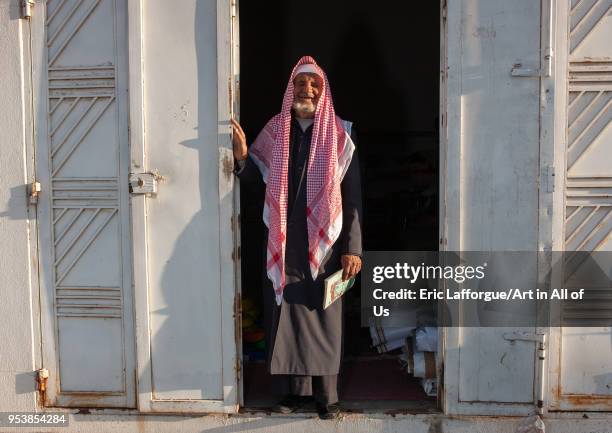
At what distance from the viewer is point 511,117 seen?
3.05m

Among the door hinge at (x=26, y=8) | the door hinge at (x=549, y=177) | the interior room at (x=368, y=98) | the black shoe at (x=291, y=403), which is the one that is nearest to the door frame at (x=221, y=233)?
the black shoe at (x=291, y=403)

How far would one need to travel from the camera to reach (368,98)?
6855 millimetres

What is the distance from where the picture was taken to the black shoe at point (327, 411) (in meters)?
3.20

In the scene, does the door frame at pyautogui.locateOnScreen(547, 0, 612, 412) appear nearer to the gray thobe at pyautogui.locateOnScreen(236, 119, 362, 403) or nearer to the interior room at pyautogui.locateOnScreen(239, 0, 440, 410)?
the gray thobe at pyautogui.locateOnScreen(236, 119, 362, 403)

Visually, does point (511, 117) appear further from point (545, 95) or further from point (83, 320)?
point (83, 320)

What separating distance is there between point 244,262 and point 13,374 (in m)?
2.16

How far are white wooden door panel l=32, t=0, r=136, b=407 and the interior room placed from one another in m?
1.06

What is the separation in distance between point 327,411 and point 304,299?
625 millimetres

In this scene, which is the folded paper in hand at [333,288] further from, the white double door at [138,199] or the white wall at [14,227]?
the white wall at [14,227]

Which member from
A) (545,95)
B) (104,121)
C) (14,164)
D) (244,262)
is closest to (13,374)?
→ (14,164)

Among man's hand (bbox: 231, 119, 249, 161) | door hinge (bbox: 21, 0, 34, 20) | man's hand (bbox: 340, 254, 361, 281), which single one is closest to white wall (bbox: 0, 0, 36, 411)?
door hinge (bbox: 21, 0, 34, 20)

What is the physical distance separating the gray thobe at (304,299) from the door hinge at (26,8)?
1.39 m

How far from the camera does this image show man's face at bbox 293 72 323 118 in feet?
10.4

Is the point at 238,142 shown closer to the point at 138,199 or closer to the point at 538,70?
the point at 138,199
